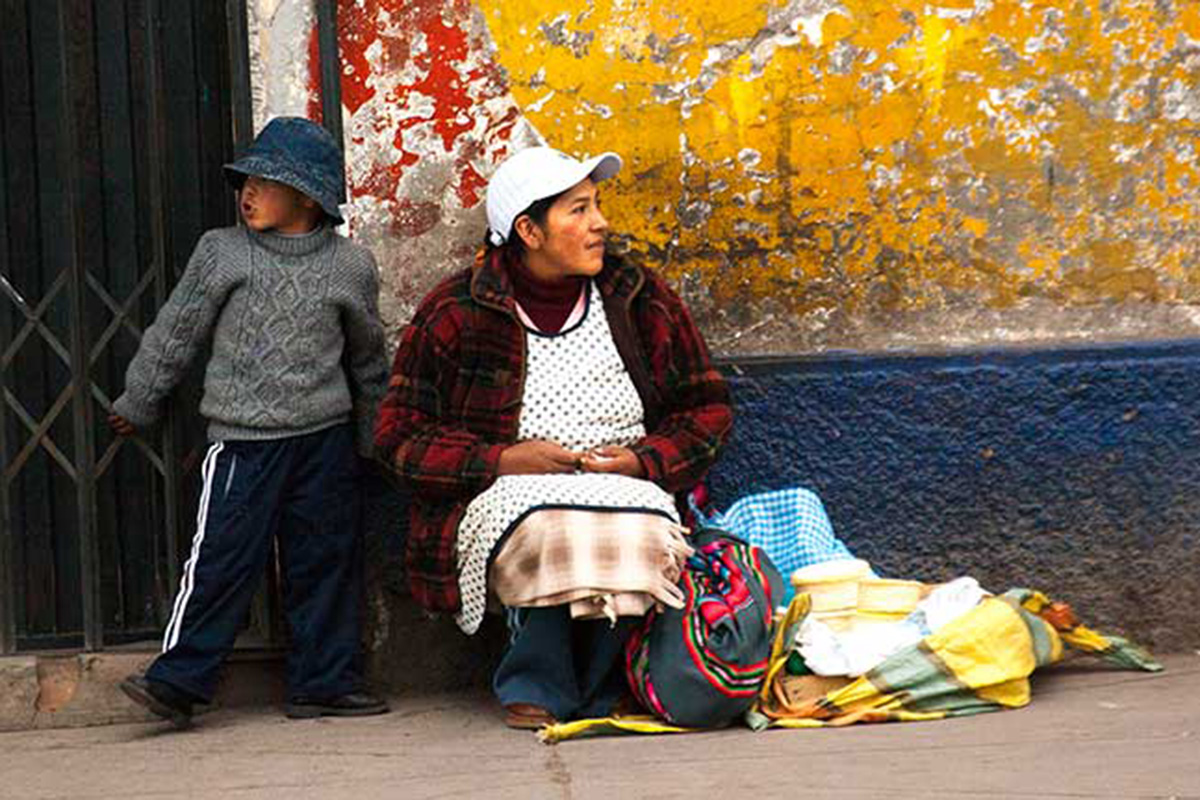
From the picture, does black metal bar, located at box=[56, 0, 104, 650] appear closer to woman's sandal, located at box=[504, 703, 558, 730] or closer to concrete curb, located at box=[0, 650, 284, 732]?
concrete curb, located at box=[0, 650, 284, 732]

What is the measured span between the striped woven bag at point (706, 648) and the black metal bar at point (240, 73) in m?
1.58

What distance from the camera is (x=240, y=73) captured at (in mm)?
5070

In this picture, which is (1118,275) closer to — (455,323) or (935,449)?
(935,449)

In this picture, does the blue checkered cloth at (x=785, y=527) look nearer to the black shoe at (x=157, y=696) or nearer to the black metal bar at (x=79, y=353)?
the black shoe at (x=157, y=696)

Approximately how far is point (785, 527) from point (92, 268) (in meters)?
1.87

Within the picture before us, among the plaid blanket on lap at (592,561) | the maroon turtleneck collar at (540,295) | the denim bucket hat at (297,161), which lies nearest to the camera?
the plaid blanket on lap at (592,561)

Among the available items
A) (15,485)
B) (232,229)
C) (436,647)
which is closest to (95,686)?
(15,485)

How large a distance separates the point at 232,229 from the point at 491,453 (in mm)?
868

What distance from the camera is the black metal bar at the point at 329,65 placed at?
5047mm

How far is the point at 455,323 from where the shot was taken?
482 cm

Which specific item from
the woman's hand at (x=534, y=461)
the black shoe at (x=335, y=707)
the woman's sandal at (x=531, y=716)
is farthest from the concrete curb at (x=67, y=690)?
the woman's hand at (x=534, y=461)

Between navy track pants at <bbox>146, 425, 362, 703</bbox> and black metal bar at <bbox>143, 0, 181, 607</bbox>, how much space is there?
23 cm

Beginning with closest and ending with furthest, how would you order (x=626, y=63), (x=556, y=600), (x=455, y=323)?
(x=556, y=600) → (x=455, y=323) → (x=626, y=63)

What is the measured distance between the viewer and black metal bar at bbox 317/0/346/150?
505 cm
